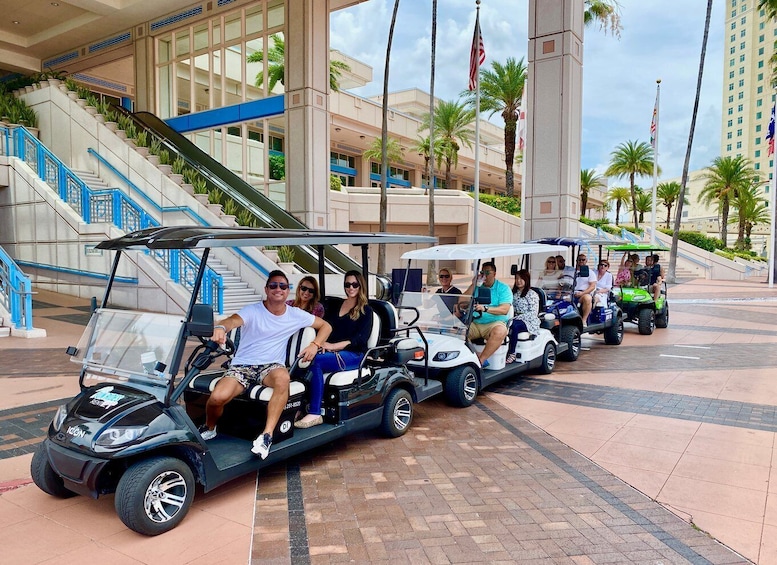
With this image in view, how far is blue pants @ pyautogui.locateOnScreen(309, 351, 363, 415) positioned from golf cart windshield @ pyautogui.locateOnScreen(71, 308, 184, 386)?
4.01 ft

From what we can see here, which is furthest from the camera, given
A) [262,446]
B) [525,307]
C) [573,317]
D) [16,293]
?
[16,293]

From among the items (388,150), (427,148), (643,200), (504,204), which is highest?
(427,148)

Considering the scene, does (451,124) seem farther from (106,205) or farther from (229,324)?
(229,324)

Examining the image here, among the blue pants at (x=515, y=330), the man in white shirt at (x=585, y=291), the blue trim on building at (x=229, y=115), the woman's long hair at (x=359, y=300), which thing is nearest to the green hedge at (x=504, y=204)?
the blue trim on building at (x=229, y=115)

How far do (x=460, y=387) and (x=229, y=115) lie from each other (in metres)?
16.1

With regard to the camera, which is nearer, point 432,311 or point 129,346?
point 129,346

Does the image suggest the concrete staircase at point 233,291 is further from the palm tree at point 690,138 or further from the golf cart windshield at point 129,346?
the palm tree at point 690,138

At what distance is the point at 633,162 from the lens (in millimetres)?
46688

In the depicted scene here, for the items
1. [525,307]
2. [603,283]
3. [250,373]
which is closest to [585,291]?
[603,283]

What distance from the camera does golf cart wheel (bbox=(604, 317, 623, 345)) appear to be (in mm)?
10688

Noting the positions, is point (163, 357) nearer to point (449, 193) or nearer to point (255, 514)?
point (255, 514)

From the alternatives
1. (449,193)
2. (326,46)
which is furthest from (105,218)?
(449,193)

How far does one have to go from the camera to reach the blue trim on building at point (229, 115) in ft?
60.6

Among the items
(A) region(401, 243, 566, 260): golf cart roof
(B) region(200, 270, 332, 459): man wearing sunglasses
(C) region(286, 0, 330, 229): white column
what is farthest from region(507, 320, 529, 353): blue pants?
(C) region(286, 0, 330, 229): white column
